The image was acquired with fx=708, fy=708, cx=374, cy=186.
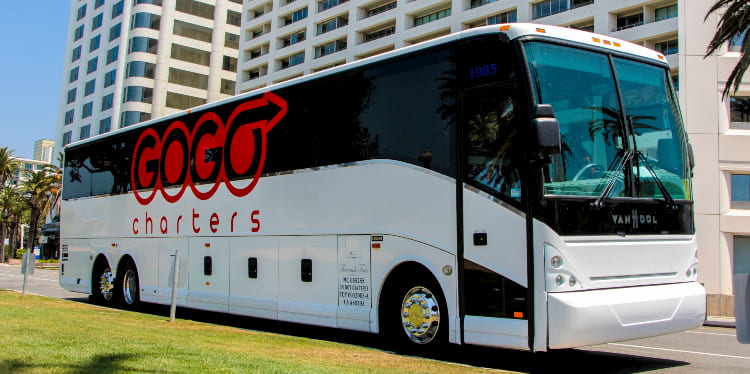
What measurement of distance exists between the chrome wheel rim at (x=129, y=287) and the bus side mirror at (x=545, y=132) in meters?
11.3

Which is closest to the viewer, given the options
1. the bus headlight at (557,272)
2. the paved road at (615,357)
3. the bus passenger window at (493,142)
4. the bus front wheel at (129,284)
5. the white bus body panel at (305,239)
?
the bus headlight at (557,272)

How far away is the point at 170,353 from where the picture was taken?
301 inches

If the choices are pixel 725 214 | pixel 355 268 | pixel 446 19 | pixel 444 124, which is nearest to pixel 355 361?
pixel 355 268

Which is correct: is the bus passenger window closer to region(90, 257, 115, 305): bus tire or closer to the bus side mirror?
the bus side mirror

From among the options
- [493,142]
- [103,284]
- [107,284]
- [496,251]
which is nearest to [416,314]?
[496,251]

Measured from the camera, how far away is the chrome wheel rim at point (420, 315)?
8711 millimetres

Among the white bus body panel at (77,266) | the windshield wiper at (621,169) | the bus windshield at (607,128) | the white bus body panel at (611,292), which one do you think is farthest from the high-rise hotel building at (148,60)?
the white bus body panel at (611,292)

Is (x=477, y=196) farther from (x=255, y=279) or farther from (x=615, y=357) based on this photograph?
(x=255, y=279)

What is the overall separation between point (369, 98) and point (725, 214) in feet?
96.6

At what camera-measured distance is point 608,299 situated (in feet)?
24.5

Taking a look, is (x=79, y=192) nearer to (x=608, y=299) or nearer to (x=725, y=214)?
(x=608, y=299)

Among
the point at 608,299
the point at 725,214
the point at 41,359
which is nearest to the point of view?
the point at 41,359

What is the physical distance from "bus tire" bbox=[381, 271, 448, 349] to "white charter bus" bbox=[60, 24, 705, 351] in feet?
0.08

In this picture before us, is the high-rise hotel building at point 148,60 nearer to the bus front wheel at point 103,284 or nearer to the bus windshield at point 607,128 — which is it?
the bus front wheel at point 103,284
